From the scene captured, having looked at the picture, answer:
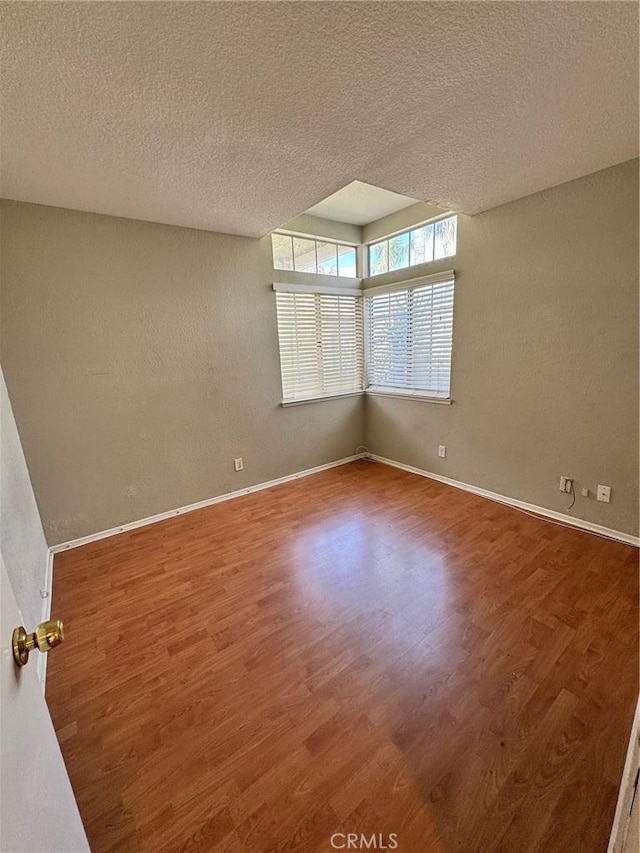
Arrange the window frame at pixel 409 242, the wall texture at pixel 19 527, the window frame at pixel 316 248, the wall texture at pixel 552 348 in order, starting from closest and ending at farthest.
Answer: the wall texture at pixel 19 527 < the wall texture at pixel 552 348 < the window frame at pixel 409 242 < the window frame at pixel 316 248

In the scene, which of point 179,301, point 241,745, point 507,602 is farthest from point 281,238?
point 241,745

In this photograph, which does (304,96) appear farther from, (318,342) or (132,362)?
(318,342)

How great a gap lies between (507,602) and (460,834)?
1033 millimetres

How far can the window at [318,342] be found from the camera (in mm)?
3383

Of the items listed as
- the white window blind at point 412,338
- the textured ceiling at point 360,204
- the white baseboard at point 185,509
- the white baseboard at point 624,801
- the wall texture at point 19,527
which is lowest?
the white baseboard at point 624,801

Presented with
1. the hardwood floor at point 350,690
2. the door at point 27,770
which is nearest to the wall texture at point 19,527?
the hardwood floor at point 350,690

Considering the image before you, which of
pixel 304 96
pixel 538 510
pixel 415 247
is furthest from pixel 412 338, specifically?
pixel 304 96

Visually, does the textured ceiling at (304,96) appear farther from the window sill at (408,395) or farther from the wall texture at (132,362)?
the window sill at (408,395)

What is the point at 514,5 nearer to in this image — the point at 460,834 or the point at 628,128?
the point at 628,128

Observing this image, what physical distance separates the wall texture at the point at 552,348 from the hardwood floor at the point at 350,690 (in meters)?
0.53

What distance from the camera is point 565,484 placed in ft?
8.19

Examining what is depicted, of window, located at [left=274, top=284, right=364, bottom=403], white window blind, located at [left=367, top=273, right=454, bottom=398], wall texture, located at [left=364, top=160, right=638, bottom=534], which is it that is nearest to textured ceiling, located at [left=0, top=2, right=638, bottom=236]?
wall texture, located at [left=364, top=160, right=638, bottom=534]

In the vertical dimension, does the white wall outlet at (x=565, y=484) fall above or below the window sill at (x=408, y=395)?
below

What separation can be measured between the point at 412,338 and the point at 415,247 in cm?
86
